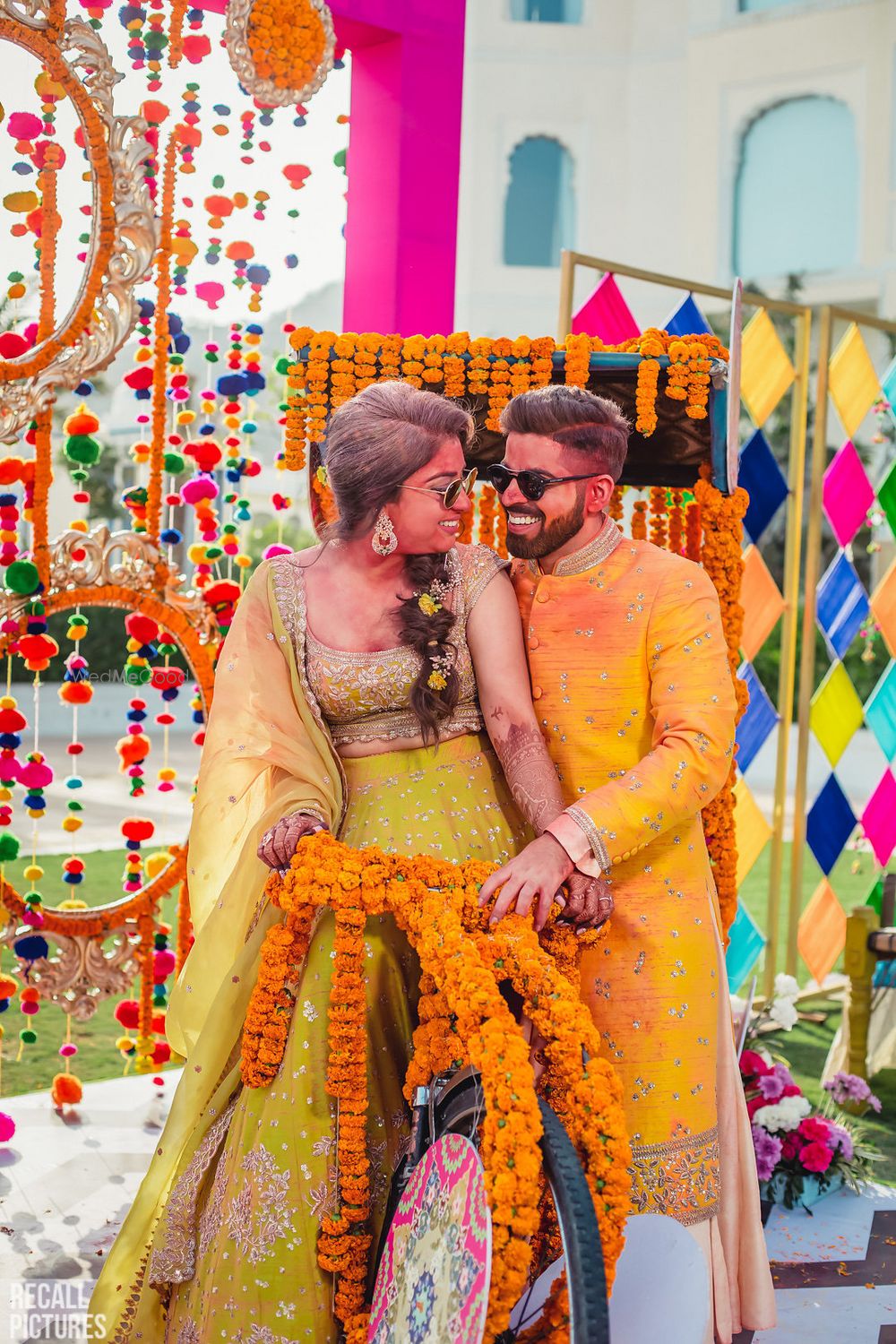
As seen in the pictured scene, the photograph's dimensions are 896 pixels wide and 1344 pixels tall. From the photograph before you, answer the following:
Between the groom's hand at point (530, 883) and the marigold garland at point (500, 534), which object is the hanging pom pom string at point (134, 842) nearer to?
the marigold garland at point (500, 534)

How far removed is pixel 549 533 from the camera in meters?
2.48

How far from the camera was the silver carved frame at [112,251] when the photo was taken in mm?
3717

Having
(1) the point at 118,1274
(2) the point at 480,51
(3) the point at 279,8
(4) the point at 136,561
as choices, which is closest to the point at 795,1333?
(1) the point at 118,1274

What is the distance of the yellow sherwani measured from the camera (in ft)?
7.82

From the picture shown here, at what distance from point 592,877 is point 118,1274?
124cm

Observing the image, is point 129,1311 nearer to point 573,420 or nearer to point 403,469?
point 403,469

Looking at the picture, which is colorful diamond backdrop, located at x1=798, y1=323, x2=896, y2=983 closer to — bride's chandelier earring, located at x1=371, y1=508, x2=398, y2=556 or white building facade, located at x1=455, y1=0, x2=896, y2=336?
bride's chandelier earring, located at x1=371, y1=508, x2=398, y2=556

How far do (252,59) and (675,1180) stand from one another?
3.23 m

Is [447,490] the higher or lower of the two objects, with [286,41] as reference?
lower

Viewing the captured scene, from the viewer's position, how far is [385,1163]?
2314 mm

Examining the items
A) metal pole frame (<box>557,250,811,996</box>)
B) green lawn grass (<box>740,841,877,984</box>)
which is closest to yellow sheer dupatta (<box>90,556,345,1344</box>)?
metal pole frame (<box>557,250,811,996</box>)

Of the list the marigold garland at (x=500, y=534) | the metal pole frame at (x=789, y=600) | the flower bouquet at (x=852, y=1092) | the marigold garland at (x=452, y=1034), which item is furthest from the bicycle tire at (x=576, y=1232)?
the metal pole frame at (x=789, y=600)

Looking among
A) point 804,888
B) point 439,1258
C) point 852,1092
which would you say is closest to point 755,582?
point 852,1092

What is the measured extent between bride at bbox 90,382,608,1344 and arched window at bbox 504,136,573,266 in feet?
55.3
